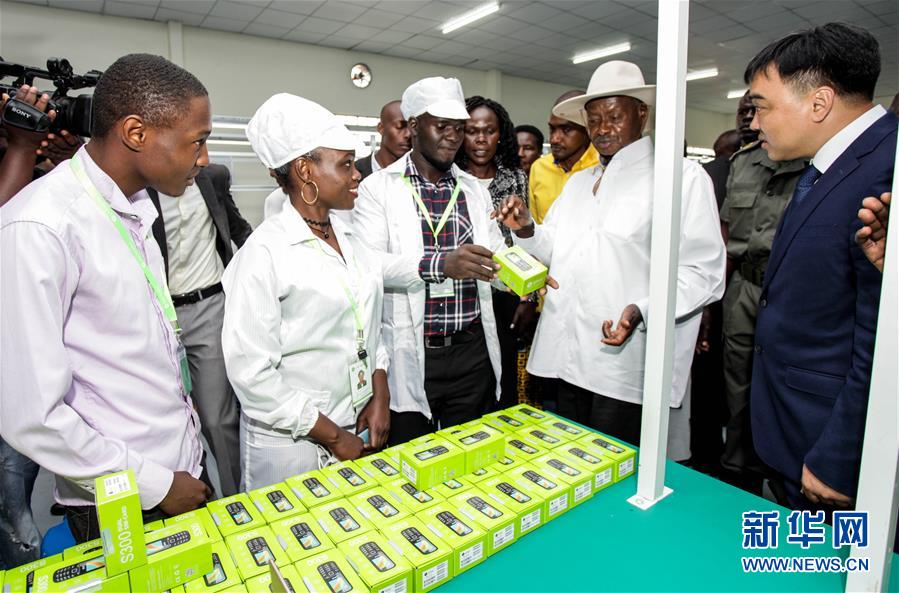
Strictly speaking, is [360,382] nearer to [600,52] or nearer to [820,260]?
[820,260]

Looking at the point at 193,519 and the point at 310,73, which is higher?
the point at 310,73

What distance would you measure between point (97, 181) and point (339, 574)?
2.97 feet

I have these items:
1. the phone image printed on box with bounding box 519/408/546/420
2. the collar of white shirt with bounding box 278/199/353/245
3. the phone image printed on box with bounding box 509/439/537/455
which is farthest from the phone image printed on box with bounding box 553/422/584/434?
the collar of white shirt with bounding box 278/199/353/245

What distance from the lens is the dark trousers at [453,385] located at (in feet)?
6.51

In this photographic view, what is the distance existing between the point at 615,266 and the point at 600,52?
8338 millimetres

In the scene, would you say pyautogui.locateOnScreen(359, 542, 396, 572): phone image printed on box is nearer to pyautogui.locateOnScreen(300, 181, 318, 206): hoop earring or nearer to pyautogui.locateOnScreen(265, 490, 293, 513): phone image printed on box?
pyautogui.locateOnScreen(265, 490, 293, 513): phone image printed on box

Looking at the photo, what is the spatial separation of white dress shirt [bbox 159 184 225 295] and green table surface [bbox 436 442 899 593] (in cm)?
187

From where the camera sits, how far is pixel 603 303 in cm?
181

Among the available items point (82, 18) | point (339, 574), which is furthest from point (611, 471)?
point (82, 18)

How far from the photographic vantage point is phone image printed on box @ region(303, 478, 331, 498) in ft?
3.57

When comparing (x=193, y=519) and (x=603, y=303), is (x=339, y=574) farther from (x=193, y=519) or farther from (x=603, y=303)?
(x=603, y=303)

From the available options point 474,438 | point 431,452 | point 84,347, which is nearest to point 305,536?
point 431,452

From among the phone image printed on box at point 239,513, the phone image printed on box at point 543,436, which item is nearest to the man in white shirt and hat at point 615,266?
the phone image printed on box at point 543,436

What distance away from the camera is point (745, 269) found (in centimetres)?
236
